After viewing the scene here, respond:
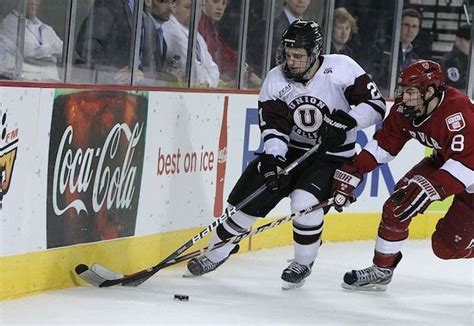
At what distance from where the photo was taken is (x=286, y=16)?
8.05m

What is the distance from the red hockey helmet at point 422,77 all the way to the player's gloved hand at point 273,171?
2.22 feet

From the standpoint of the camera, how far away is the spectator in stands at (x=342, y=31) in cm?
848

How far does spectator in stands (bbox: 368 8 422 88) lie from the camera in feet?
28.9

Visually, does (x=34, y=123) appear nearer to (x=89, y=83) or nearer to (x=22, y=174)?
(x=22, y=174)

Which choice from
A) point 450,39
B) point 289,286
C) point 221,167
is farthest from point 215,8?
point 450,39

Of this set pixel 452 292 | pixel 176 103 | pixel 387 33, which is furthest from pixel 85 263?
pixel 387 33

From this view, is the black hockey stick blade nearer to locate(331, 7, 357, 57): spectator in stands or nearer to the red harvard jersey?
the red harvard jersey

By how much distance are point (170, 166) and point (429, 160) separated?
4.20 feet

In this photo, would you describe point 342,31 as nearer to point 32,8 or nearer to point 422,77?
point 422,77

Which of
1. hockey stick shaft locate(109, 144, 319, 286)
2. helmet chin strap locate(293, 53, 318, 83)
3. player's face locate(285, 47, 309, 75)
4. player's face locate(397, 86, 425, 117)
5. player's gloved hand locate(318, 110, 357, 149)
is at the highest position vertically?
player's face locate(285, 47, 309, 75)

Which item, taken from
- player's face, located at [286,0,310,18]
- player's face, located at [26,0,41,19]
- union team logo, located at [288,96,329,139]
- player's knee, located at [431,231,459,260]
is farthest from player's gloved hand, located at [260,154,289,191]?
player's face, located at [286,0,310,18]

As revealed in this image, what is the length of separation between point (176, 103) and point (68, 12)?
0.83 meters

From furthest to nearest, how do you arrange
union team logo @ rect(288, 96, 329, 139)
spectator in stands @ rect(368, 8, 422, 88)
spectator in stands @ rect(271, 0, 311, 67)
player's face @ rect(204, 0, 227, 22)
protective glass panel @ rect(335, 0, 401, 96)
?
1. spectator in stands @ rect(368, 8, 422, 88)
2. protective glass panel @ rect(335, 0, 401, 96)
3. spectator in stands @ rect(271, 0, 311, 67)
4. player's face @ rect(204, 0, 227, 22)
5. union team logo @ rect(288, 96, 329, 139)

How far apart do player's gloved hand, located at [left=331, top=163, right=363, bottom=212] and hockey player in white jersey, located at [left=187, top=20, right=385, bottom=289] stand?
152 millimetres
